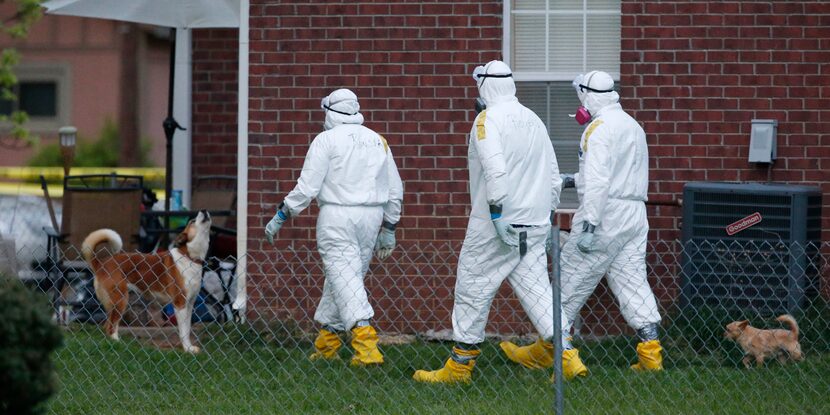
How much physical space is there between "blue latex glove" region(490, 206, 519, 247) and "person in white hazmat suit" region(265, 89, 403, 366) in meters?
1.13

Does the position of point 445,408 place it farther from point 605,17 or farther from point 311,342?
point 605,17

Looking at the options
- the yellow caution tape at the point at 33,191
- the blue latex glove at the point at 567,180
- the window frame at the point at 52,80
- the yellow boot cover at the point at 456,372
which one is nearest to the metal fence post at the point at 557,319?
the yellow boot cover at the point at 456,372

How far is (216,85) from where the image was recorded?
506 inches

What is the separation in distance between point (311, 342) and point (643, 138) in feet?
9.14

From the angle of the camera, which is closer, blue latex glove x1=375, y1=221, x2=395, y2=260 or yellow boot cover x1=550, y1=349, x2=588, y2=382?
yellow boot cover x1=550, y1=349, x2=588, y2=382

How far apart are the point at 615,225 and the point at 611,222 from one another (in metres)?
0.03

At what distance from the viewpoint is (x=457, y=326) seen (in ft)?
26.7

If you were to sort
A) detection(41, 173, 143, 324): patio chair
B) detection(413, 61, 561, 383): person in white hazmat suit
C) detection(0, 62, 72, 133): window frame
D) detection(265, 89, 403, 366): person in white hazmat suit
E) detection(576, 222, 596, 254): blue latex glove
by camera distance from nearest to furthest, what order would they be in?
detection(413, 61, 561, 383): person in white hazmat suit → detection(576, 222, 596, 254): blue latex glove → detection(265, 89, 403, 366): person in white hazmat suit → detection(41, 173, 143, 324): patio chair → detection(0, 62, 72, 133): window frame

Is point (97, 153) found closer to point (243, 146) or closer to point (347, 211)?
point (243, 146)

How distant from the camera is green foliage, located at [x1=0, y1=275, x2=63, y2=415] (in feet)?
17.0

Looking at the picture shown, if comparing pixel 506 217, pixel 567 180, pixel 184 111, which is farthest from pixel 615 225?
pixel 184 111

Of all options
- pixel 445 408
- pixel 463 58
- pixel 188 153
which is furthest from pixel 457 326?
→ pixel 188 153

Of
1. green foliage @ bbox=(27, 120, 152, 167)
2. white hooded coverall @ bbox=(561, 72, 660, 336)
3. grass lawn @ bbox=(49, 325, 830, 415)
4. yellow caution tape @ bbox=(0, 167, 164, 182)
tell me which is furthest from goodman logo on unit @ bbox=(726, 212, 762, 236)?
green foliage @ bbox=(27, 120, 152, 167)

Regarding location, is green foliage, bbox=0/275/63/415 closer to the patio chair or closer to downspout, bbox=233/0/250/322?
downspout, bbox=233/0/250/322
